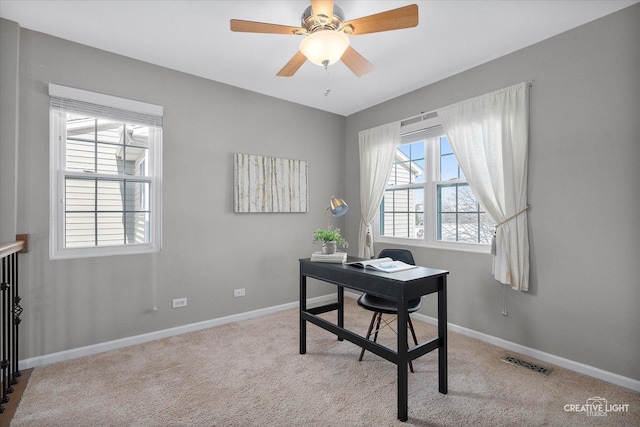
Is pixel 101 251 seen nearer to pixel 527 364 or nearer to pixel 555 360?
pixel 527 364

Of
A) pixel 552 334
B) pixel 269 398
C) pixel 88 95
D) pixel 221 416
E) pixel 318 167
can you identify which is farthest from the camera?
pixel 318 167

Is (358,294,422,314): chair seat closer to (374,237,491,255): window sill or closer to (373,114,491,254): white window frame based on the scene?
(374,237,491,255): window sill

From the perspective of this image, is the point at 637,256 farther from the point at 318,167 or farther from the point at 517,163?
the point at 318,167

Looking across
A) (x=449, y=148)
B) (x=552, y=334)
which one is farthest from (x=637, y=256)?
(x=449, y=148)

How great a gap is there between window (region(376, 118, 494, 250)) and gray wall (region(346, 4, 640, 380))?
18.7 inches

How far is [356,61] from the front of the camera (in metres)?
2.27

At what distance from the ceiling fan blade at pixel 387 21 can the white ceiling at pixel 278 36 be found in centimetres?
42

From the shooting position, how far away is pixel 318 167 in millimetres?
4375

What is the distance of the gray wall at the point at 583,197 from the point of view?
2229mm

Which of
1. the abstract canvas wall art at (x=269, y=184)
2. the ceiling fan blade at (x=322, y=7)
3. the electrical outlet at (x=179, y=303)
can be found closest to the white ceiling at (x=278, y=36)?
the ceiling fan blade at (x=322, y=7)

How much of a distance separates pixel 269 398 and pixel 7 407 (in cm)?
164

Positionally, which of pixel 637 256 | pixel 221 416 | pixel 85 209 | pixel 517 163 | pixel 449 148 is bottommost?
pixel 221 416

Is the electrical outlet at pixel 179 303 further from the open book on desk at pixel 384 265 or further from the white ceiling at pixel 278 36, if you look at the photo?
the white ceiling at pixel 278 36

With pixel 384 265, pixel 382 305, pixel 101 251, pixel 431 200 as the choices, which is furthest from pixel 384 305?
pixel 101 251
